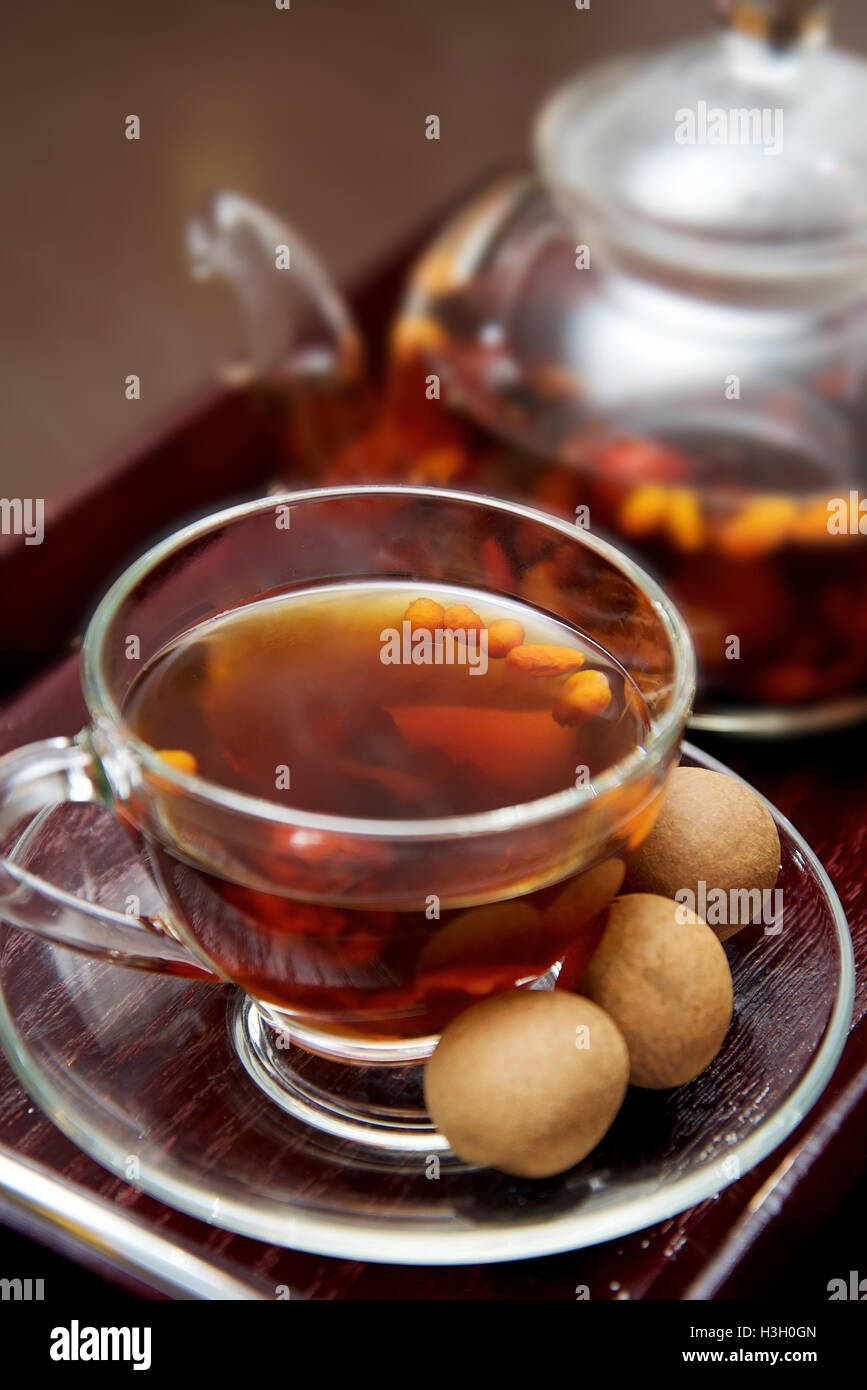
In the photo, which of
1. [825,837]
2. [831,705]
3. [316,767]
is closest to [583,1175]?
[316,767]

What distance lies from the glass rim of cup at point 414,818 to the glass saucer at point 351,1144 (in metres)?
0.07

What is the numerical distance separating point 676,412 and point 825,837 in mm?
277

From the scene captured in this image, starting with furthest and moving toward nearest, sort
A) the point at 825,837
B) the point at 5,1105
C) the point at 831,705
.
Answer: the point at 831,705 < the point at 825,837 < the point at 5,1105

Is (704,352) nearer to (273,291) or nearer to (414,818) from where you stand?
(273,291)

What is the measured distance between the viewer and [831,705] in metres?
0.91

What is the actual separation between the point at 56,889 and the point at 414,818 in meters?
0.14

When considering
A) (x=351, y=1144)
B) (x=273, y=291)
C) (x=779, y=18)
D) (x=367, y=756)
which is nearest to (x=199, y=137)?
(x=273, y=291)

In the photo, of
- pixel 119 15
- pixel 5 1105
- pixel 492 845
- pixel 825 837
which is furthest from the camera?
pixel 119 15

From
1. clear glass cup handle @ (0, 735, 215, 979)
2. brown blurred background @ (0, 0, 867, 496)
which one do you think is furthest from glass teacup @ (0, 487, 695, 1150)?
brown blurred background @ (0, 0, 867, 496)

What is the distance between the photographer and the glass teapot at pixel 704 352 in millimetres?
890

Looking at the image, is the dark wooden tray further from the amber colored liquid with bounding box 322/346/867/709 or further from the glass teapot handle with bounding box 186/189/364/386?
the glass teapot handle with bounding box 186/189/364/386

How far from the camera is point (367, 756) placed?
24.5 inches

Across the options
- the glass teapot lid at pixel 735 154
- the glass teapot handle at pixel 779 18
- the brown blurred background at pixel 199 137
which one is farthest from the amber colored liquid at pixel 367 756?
the brown blurred background at pixel 199 137
